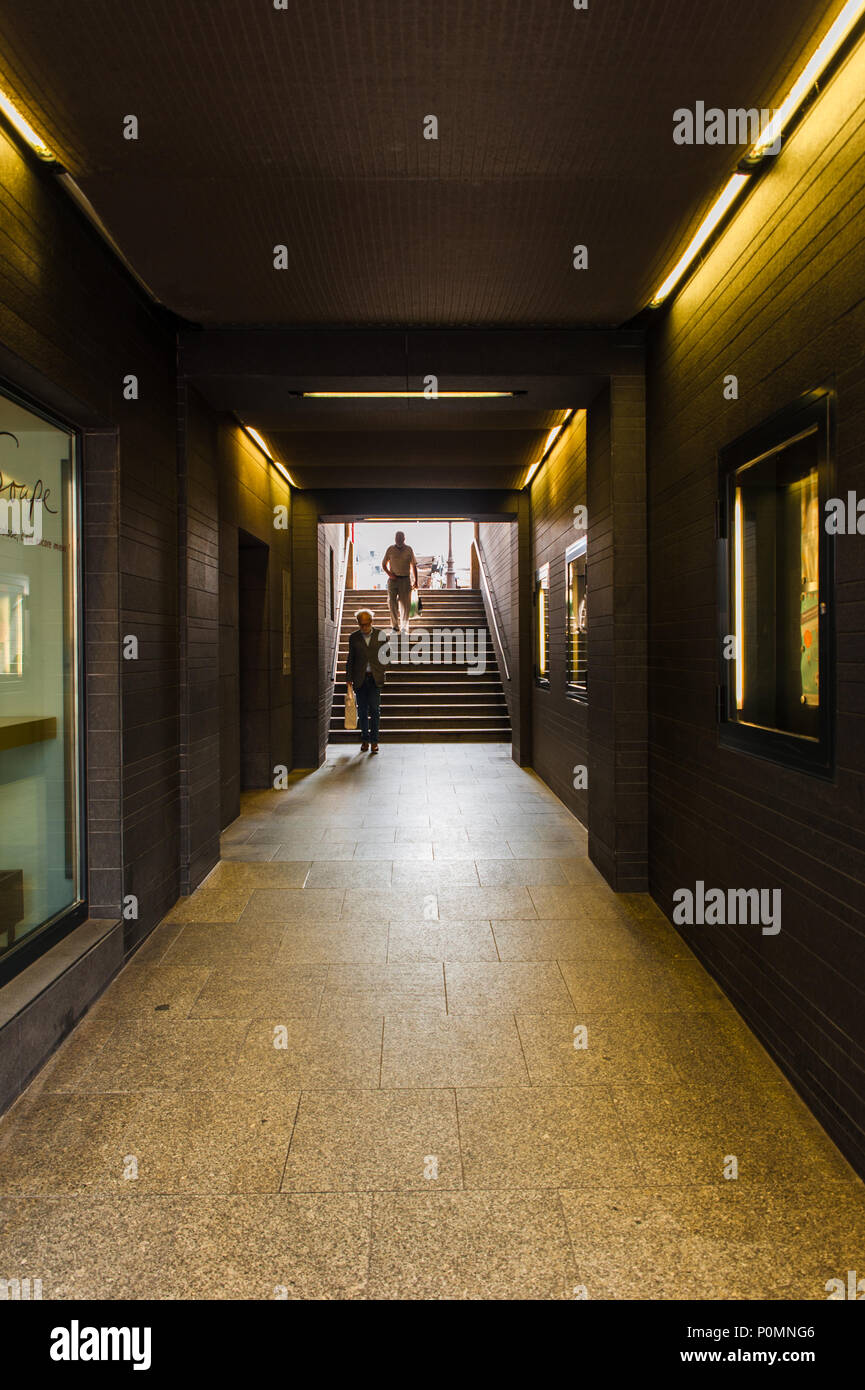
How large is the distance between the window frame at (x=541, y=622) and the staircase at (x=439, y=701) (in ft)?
9.15

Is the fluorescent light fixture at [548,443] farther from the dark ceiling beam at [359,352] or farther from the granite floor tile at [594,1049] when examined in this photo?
the granite floor tile at [594,1049]

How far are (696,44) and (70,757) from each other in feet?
10.6

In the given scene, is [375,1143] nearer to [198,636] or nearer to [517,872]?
[517,872]

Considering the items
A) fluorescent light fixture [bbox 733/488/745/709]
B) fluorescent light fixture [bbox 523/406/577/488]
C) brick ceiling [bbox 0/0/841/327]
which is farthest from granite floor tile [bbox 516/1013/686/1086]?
fluorescent light fixture [bbox 523/406/577/488]

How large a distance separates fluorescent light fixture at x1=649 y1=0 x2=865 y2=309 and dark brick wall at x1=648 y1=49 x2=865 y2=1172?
0.23 ft

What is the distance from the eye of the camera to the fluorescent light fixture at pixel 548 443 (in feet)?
Answer: 20.2

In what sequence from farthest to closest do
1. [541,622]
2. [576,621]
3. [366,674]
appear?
1. [366,674]
2. [541,622]
3. [576,621]

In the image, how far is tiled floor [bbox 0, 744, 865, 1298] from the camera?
1884mm

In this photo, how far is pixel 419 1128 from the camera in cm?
241

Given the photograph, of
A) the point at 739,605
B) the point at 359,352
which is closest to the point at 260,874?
the point at 359,352

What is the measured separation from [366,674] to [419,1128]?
325 inches
